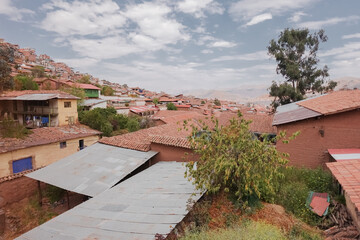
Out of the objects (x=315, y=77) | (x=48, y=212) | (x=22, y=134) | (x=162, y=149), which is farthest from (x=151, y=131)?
(x=315, y=77)

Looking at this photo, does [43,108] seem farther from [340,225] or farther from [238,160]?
[340,225]

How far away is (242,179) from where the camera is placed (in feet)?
22.7

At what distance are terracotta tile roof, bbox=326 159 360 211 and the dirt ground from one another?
14.5m

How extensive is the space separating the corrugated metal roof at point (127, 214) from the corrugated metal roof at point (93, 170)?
5.47 ft

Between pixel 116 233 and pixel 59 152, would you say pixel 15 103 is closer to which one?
pixel 59 152

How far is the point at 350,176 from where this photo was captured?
22.5ft

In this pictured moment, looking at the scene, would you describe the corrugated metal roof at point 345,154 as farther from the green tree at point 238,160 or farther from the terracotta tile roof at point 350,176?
the green tree at point 238,160

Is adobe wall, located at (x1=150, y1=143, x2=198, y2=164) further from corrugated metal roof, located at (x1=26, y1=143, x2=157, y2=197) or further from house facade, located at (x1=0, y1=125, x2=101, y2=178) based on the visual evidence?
house facade, located at (x1=0, y1=125, x2=101, y2=178)

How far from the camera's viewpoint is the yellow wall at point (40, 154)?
16767 mm


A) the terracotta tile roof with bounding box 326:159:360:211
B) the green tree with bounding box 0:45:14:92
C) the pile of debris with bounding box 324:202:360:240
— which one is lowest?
the pile of debris with bounding box 324:202:360:240

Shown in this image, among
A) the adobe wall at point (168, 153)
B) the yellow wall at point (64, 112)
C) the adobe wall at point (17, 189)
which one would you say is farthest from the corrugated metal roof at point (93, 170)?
the yellow wall at point (64, 112)

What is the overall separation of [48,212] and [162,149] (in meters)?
8.52

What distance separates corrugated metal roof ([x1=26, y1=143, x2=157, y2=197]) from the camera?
9.73 meters

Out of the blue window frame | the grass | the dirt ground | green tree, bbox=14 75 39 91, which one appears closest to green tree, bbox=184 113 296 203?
the grass
